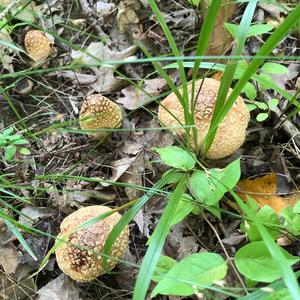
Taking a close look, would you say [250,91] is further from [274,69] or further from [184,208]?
[184,208]

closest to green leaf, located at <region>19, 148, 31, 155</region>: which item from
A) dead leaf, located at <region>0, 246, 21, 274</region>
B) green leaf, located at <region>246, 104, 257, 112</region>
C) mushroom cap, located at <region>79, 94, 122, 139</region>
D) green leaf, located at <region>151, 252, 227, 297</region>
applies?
mushroom cap, located at <region>79, 94, 122, 139</region>

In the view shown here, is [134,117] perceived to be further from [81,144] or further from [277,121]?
[277,121]

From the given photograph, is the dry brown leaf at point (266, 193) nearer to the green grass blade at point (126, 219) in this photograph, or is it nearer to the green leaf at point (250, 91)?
the green leaf at point (250, 91)

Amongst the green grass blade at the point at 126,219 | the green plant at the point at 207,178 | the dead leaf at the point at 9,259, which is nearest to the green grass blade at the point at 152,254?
the green plant at the point at 207,178

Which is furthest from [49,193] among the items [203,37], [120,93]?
[203,37]

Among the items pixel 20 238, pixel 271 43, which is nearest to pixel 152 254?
pixel 20 238

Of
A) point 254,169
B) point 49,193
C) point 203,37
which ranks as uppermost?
point 203,37
